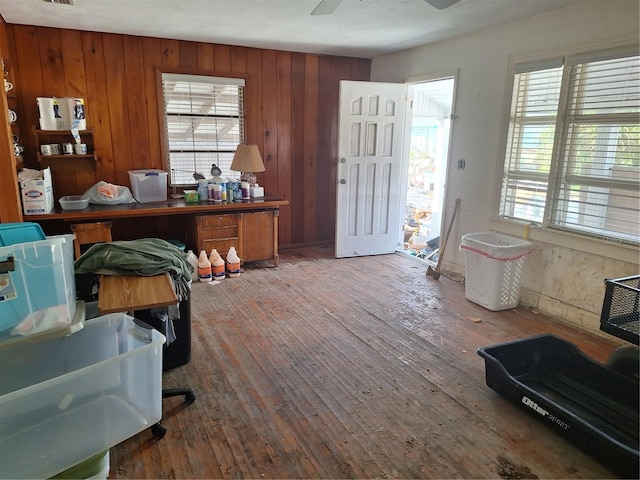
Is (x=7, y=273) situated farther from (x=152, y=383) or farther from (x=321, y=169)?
(x=321, y=169)

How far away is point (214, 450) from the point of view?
1900 mm

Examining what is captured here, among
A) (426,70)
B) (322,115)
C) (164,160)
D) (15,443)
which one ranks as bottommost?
(15,443)

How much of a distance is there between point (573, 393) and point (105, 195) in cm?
384

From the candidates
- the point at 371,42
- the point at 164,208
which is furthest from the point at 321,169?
the point at 164,208

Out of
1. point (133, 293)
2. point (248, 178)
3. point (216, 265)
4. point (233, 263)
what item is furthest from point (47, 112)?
point (133, 293)

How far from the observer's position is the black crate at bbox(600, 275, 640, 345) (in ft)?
6.31

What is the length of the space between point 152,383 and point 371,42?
3.85 m

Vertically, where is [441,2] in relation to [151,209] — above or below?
above

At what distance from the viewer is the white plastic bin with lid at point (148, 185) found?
13.4 feet

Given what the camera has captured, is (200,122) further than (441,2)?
Yes

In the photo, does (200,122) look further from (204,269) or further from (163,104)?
(204,269)

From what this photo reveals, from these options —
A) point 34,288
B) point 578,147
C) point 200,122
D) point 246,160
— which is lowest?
point 34,288

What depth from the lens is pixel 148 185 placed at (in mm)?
4117

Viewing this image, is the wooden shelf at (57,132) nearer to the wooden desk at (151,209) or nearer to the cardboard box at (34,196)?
the cardboard box at (34,196)
